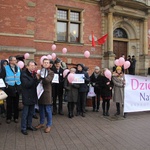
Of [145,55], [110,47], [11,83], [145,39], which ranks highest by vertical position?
[145,39]

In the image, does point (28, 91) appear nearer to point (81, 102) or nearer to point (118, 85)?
point (81, 102)

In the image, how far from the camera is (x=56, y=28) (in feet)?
49.0

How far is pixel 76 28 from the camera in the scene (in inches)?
628

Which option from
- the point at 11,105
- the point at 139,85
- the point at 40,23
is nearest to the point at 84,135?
the point at 11,105

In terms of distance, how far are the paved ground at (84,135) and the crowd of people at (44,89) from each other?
354 mm

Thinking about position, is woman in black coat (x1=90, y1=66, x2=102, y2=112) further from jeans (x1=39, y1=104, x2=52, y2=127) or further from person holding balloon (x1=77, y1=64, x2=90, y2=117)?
jeans (x1=39, y1=104, x2=52, y2=127)

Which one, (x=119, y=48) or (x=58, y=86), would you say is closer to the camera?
(x=58, y=86)

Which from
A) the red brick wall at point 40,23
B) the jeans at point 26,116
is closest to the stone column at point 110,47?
the red brick wall at point 40,23

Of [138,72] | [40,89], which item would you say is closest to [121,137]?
[40,89]

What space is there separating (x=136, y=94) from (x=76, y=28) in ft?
30.5

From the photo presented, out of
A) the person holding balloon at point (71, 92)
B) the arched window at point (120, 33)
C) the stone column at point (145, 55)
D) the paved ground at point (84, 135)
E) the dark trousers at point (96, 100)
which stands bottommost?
the paved ground at point (84, 135)

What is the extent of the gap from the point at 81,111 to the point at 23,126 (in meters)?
2.87

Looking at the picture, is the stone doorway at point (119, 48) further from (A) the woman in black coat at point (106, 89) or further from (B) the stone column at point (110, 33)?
(A) the woman in black coat at point (106, 89)

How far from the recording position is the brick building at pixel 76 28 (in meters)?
12.7
